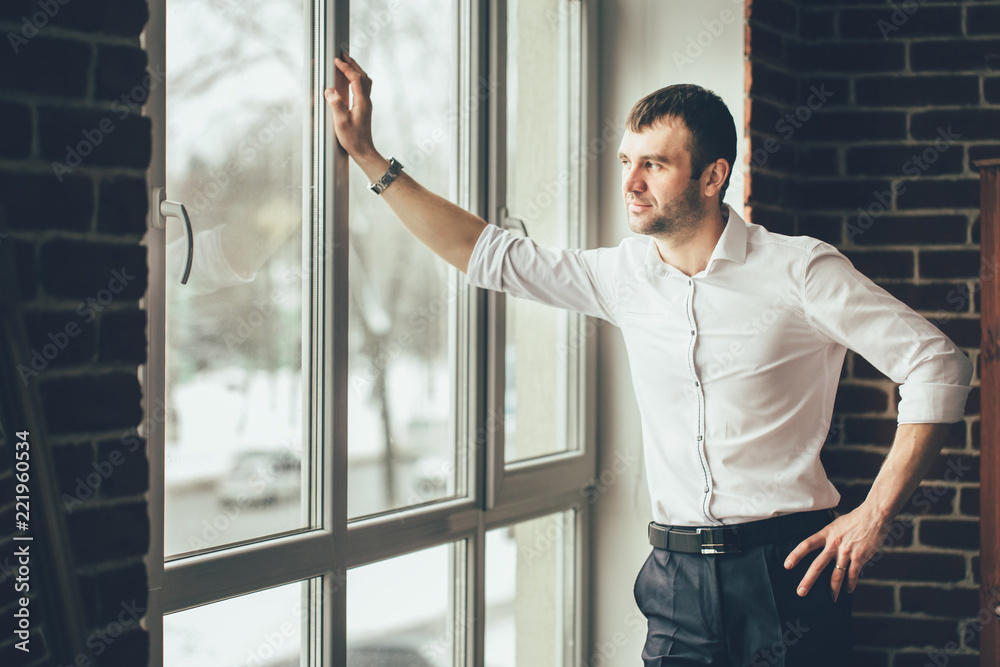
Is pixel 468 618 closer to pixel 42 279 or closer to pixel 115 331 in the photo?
pixel 115 331

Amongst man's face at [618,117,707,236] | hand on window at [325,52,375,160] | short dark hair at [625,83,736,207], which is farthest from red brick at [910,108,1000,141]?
hand on window at [325,52,375,160]

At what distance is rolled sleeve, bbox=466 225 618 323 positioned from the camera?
1789 millimetres

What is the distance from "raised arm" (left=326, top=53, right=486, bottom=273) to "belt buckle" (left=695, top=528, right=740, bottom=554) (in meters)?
0.79

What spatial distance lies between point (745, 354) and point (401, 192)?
817mm

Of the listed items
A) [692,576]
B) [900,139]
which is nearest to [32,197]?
[692,576]

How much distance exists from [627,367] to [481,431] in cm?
63

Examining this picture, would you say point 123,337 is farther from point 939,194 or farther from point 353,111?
point 939,194

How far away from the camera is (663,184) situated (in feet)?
5.69

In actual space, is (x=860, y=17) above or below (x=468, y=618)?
above

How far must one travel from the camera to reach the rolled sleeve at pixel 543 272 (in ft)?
5.87

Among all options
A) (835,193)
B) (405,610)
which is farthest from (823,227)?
(405,610)

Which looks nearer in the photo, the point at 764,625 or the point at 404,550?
the point at 764,625

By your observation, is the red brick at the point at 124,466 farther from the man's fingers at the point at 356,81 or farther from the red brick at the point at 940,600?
the red brick at the point at 940,600

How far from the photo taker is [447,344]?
1977mm
